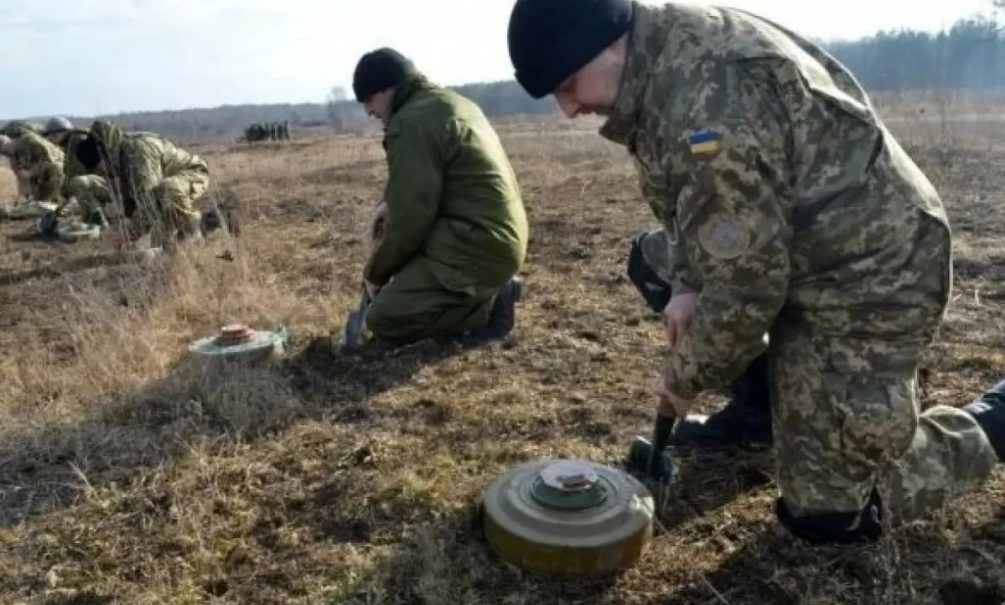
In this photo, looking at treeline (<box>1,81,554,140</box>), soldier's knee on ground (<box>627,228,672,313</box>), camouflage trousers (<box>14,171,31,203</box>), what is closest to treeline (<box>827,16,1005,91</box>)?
treeline (<box>1,81,554,140</box>)

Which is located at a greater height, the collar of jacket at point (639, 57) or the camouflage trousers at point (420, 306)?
the collar of jacket at point (639, 57)

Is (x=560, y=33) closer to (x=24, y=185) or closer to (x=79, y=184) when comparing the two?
(x=79, y=184)

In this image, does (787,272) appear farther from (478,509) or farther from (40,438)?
(40,438)

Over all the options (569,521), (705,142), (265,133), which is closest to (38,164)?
(569,521)

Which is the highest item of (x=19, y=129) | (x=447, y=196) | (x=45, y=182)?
(x=19, y=129)

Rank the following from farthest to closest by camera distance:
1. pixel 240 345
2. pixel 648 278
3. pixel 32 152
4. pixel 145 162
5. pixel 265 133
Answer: pixel 265 133 → pixel 32 152 → pixel 145 162 → pixel 240 345 → pixel 648 278

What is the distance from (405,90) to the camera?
4477mm

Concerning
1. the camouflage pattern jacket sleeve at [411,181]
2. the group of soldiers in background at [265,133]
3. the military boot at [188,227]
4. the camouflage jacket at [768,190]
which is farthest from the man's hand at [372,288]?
the group of soldiers in background at [265,133]

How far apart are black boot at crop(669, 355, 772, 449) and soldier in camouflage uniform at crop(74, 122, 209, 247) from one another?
17.0 ft

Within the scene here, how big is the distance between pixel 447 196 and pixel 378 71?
76 cm

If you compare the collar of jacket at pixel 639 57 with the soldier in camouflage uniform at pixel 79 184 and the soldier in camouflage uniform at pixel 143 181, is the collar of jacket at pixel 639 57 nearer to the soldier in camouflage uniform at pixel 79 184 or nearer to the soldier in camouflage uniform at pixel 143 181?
the soldier in camouflage uniform at pixel 143 181

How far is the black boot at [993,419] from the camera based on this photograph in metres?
2.66

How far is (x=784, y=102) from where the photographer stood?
83.4 inches

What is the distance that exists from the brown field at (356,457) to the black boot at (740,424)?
0.27 ft
